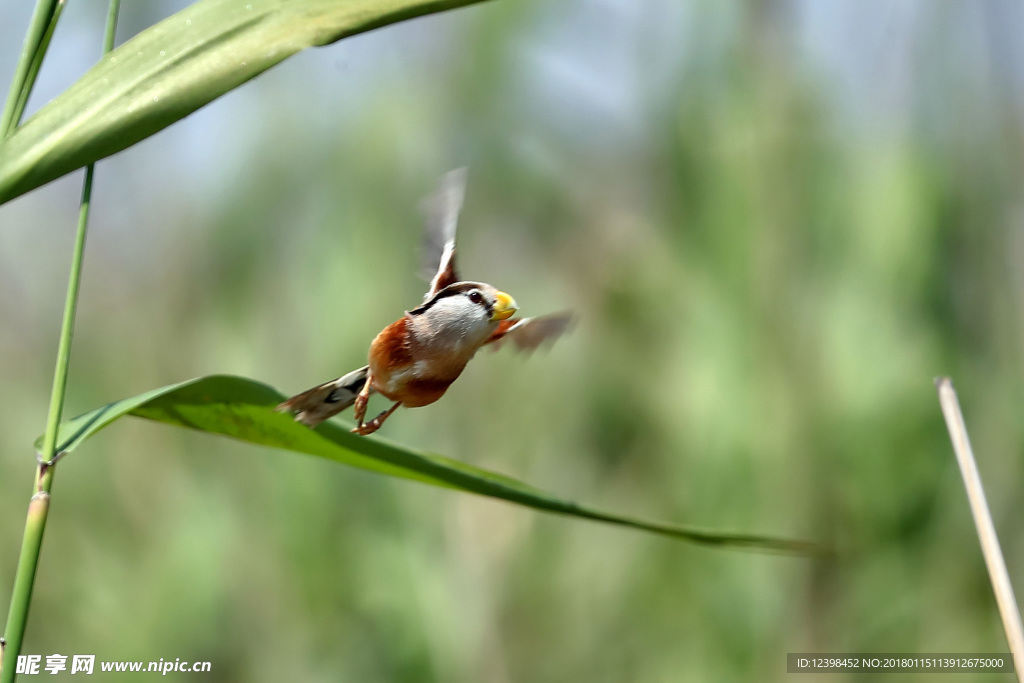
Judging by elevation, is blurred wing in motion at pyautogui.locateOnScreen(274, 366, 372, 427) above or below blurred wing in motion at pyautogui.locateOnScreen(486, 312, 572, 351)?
below

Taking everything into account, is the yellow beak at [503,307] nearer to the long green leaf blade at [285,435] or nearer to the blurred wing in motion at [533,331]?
the blurred wing in motion at [533,331]

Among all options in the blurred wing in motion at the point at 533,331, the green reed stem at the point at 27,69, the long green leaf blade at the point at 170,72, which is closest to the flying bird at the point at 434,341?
the blurred wing in motion at the point at 533,331

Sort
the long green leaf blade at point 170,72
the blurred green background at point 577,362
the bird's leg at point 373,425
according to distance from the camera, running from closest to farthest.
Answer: the bird's leg at point 373,425 → the long green leaf blade at point 170,72 → the blurred green background at point 577,362

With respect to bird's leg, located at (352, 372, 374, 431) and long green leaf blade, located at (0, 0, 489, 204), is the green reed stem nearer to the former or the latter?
long green leaf blade, located at (0, 0, 489, 204)

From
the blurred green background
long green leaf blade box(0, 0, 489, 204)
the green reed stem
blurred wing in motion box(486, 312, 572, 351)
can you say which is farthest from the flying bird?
the blurred green background

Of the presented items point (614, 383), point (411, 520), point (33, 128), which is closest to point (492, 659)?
point (411, 520)

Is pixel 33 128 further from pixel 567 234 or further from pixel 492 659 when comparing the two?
pixel 492 659
